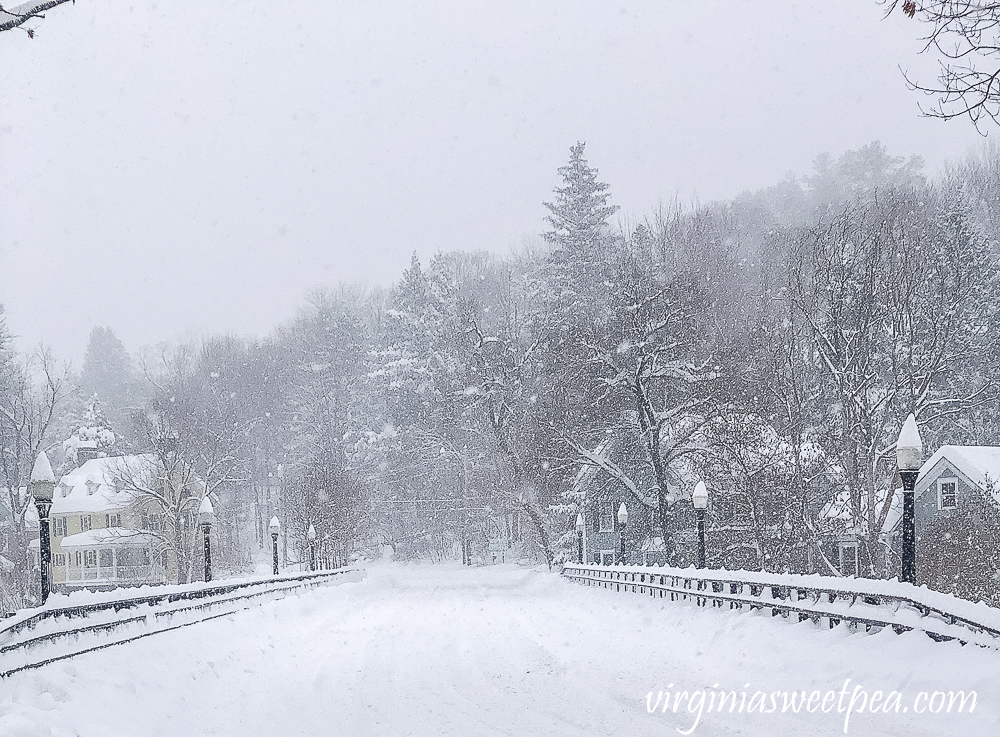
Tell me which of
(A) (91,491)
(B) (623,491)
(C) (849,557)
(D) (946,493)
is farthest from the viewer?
(A) (91,491)

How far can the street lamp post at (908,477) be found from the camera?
1246 cm

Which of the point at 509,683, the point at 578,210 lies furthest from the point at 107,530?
the point at 509,683

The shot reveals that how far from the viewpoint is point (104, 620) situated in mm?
13125

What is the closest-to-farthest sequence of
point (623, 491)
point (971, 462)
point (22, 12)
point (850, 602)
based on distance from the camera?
point (22, 12) → point (850, 602) → point (971, 462) → point (623, 491)

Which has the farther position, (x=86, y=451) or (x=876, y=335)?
(x=86, y=451)

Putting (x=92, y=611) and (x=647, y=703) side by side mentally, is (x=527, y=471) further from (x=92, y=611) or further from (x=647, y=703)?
(x=647, y=703)

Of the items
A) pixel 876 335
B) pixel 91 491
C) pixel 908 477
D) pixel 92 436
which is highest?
pixel 876 335

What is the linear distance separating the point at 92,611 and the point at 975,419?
148 feet

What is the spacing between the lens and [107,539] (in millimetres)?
66375

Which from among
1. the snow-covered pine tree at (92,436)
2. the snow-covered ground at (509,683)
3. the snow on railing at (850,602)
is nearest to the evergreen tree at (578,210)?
the snow-covered pine tree at (92,436)

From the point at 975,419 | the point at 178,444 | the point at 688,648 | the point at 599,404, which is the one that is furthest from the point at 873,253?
the point at 178,444

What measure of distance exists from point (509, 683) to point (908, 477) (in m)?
5.81

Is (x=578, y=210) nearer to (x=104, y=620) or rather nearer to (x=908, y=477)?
(x=908, y=477)

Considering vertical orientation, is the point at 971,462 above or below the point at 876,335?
below
